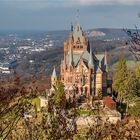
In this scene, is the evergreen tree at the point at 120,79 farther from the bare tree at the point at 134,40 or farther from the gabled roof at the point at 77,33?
the bare tree at the point at 134,40

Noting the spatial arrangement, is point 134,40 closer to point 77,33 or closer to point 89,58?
point 89,58

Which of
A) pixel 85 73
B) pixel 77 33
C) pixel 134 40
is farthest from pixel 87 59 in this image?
pixel 134 40

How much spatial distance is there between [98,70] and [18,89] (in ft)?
124

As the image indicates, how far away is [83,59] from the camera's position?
160ft

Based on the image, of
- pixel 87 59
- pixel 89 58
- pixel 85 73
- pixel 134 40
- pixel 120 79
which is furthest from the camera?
pixel 87 59

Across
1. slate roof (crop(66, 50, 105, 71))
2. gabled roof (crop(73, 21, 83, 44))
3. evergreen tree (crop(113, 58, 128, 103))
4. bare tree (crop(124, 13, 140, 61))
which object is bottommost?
evergreen tree (crop(113, 58, 128, 103))

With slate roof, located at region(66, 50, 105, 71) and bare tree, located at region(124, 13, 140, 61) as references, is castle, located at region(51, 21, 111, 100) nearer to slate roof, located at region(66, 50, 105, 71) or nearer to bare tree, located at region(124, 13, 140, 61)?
slate roof, located at region(66, 50, 105, 71)

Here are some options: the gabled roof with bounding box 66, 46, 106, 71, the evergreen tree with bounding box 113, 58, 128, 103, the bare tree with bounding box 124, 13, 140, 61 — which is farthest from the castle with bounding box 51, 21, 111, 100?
the bare tree with bounding box 124, 13, 140, 61

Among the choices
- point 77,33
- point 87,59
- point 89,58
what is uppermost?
point 77,33

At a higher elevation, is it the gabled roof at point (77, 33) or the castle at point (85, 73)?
the gabled roof at point (77, 33)

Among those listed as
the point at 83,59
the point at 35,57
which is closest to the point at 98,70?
the point at 83,59

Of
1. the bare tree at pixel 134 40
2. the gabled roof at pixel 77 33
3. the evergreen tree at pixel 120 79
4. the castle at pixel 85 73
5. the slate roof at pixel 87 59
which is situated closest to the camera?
the bare tree at pixel 134 40

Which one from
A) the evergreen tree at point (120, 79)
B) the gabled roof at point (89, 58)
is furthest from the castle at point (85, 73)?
the evergreen tree at point (120, 79)

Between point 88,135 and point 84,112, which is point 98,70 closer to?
point 84,112
